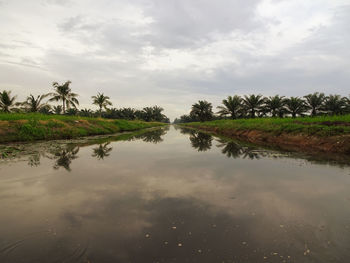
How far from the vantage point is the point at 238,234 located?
6.91ft

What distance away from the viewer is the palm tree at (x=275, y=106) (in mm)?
29281

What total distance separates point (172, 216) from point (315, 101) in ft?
113

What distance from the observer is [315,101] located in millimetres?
27906

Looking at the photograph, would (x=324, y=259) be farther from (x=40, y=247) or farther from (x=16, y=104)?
(x=16, y=104)

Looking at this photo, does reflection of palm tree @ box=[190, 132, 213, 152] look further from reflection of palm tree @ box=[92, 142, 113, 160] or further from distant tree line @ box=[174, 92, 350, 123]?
distant tree line @ box=[174, 92, 350, 123]

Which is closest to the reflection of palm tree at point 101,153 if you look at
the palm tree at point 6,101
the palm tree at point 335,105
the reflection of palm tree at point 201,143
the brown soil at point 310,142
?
the reflection of palm tree at point 201,143

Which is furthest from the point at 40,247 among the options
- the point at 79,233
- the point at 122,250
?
the point at 122,250

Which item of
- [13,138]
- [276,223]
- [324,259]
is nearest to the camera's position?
[324,259]

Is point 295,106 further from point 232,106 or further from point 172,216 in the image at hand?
point 172,216

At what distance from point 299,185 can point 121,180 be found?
4029mm

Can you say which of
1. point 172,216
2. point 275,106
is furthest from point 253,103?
point 172,216

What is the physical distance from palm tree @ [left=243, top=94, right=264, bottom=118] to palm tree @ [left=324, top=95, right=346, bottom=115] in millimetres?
9853

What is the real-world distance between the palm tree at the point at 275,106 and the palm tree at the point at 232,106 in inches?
178

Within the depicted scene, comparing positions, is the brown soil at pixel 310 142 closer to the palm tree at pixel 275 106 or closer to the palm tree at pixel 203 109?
the palm tree at pixel 275 106
